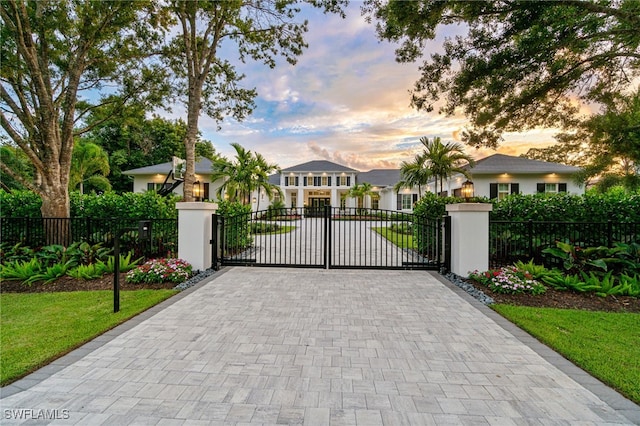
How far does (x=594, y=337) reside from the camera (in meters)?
3.55

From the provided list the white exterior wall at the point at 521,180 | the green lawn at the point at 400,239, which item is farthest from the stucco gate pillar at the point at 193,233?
the white exterior wall at the point at 521,180

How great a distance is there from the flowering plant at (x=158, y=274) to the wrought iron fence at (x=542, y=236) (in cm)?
689

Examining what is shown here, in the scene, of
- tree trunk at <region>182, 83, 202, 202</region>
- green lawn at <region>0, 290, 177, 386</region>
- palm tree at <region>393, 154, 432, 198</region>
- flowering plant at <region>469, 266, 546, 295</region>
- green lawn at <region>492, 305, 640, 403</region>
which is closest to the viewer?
green lawn at <region>492, 305, 640, 403</region>

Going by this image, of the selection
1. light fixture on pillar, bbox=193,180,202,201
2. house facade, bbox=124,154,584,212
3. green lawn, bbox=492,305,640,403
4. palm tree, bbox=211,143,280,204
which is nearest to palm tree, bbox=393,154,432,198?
house facade, bbox=124,154,584,212

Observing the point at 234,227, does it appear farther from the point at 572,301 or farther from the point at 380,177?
the point at 380,177

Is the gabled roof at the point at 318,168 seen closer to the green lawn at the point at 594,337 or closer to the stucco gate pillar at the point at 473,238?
the stucco gate pillar at the point at 473,238

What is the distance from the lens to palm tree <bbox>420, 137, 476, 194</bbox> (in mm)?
17172

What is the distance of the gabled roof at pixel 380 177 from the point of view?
124 feet

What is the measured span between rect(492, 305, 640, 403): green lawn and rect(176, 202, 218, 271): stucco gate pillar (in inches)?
237

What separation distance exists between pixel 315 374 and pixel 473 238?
489 centimetres

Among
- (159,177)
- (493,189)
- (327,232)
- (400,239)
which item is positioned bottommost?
(400,239)

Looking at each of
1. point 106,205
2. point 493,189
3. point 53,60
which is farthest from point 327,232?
point 493,189

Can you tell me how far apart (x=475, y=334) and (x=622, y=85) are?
8749 millimetres

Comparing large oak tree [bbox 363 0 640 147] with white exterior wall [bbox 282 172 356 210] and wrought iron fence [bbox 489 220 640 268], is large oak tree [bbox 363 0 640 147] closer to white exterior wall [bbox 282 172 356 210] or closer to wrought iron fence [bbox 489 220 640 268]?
wrought iron fence [bbox 489 220 640 268]
